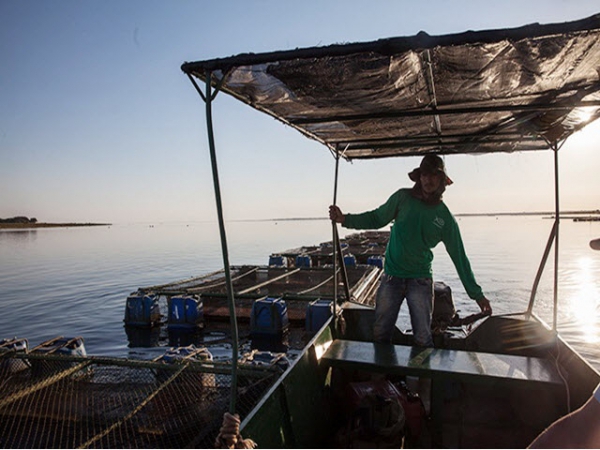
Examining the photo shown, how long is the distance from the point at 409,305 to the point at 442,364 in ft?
3.19

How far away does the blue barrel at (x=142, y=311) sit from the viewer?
1191 cm

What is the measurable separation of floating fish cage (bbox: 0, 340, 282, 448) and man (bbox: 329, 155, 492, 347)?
2025 mm

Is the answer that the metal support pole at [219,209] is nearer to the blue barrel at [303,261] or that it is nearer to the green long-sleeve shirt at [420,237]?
the green long-sleeve shirt at [420,237]

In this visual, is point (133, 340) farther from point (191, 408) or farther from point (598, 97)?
point (598, 97)

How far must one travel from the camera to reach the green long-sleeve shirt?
14.6ft

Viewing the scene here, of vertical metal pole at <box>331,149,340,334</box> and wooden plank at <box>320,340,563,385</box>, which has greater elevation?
vertical metal pole at <box>331,149,340,334</box>

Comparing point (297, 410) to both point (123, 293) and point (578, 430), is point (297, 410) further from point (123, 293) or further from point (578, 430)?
point (123, 293)

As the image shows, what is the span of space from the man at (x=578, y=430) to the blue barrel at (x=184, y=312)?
10.9 metres

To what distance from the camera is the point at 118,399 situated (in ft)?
16.6

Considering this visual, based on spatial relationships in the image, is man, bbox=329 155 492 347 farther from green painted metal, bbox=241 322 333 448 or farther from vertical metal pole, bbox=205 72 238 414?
vertical metal pole, bbox=205 72 238 414

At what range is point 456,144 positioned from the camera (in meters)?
6.29

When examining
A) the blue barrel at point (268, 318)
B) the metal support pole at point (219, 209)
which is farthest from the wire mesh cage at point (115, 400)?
the blue barrel at point (268, 318)

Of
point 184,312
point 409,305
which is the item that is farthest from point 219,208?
point 184,312

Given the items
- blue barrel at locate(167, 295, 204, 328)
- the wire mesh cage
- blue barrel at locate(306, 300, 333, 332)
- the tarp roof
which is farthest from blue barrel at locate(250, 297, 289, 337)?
the tarp roof
